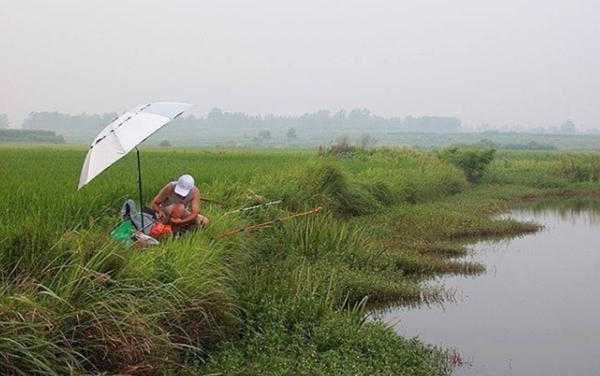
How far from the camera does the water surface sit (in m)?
6.80

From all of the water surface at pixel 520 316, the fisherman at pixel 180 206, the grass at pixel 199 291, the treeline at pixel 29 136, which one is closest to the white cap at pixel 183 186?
the fisherman at pixel 180 206

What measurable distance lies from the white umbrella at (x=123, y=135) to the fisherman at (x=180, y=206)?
33.6 inches

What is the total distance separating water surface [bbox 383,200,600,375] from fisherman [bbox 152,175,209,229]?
253 centimetres

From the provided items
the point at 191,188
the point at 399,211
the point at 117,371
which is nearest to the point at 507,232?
the point at 399,211

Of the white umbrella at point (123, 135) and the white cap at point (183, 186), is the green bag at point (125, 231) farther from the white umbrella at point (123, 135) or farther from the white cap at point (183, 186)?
the white cap at point (183, 186)

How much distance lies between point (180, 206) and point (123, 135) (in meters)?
1.24

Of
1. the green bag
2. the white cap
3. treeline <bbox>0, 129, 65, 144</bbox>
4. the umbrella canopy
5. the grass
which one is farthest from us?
treeline <bbox>0, 129, 65, 144</bbox>

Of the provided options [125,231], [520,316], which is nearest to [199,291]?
[125,231]

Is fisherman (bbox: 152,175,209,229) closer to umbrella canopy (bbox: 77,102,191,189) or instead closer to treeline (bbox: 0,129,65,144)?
umbrella canopy (bbox: 77,102,191,189)

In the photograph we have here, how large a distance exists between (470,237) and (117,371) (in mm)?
10967

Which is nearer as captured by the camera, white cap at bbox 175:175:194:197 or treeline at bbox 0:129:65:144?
white cap at bbox 175:175:194:197

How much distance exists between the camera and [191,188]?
752 centimetres

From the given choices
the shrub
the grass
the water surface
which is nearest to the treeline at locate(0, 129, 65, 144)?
the shrub

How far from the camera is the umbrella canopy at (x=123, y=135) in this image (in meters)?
6.27
